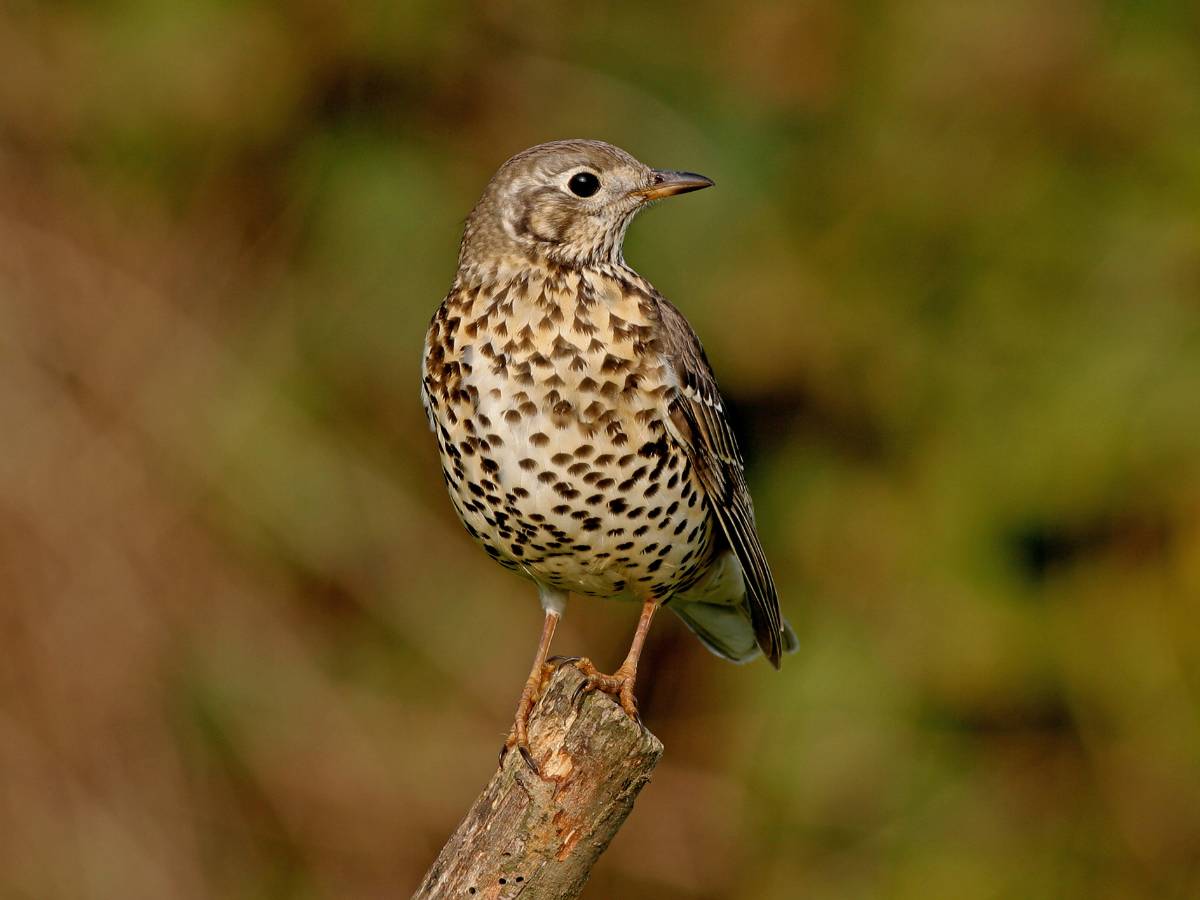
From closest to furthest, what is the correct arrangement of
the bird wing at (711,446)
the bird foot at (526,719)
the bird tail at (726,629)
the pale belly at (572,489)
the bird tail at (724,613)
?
the bird foot at (526,719), the pale belly at (572,489), the bird wing at (711,446), the bird tail at (724,613), the bird tail at (726,629)

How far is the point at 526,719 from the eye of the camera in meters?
3.57

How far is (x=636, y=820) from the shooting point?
6.52 m

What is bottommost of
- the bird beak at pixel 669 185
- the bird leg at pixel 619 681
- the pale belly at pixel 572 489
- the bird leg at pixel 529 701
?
the bird leg at pixel 529 701

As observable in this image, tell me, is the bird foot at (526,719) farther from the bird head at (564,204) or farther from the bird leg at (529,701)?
the bird head at (564,204)

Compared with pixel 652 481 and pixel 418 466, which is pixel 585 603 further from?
pixel 652 481

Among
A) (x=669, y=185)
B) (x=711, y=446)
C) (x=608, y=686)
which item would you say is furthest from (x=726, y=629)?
(x=669, y=185)

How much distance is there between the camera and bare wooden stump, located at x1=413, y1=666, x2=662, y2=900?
123 inches

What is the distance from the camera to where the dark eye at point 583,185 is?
3.88 meters

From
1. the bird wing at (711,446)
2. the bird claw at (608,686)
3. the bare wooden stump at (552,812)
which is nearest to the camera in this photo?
the bare wooden stump at (552,812)

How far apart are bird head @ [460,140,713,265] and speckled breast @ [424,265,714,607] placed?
74 mm

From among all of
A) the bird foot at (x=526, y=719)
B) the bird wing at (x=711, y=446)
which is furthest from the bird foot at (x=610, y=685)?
the bird wing at (x=711, y=446)

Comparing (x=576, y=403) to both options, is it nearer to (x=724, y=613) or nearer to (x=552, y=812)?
(x=552, y=812)

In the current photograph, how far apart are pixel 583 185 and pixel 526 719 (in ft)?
3.93

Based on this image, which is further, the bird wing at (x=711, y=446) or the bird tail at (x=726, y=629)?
the bird tail at (x=726, y=629)
